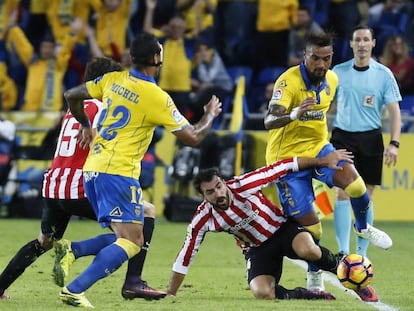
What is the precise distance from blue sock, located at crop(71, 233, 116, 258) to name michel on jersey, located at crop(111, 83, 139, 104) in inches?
51.1

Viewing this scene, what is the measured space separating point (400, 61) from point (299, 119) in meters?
8.15

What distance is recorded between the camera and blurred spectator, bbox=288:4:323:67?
18.1 meters

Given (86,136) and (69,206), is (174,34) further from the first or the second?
(86,136)

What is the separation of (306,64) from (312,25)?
871cm

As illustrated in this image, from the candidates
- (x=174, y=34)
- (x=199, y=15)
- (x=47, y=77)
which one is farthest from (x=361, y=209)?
(x=199, y=15)

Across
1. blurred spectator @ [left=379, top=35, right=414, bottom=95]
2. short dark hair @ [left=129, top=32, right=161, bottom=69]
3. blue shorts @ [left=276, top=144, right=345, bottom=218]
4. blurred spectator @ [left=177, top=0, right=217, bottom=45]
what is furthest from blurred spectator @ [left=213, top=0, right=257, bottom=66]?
short dark hair @ [left=129, top=32, right=161, bottom=69]

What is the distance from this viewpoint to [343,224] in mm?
11078

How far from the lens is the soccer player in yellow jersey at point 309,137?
949cm

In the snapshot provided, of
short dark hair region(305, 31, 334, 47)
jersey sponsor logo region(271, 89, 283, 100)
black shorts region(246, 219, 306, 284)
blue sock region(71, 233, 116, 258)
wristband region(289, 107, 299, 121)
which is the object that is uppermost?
short dark hair region(305, 31, 334, 47)

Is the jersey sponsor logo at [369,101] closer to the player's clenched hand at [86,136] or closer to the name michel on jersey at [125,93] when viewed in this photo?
the player's clenched hand at [86,136]

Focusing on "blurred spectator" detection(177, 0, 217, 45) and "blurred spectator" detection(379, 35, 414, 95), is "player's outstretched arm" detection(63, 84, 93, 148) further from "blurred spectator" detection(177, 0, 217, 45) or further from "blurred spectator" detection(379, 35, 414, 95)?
"blurred spectator" detection(177, 0, 217, 45)

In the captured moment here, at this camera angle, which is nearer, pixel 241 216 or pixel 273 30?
pixel 241 216

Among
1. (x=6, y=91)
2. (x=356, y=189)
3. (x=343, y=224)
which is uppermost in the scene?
(x=356, y=189)

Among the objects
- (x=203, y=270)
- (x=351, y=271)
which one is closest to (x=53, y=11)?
(x=203, y=270)
